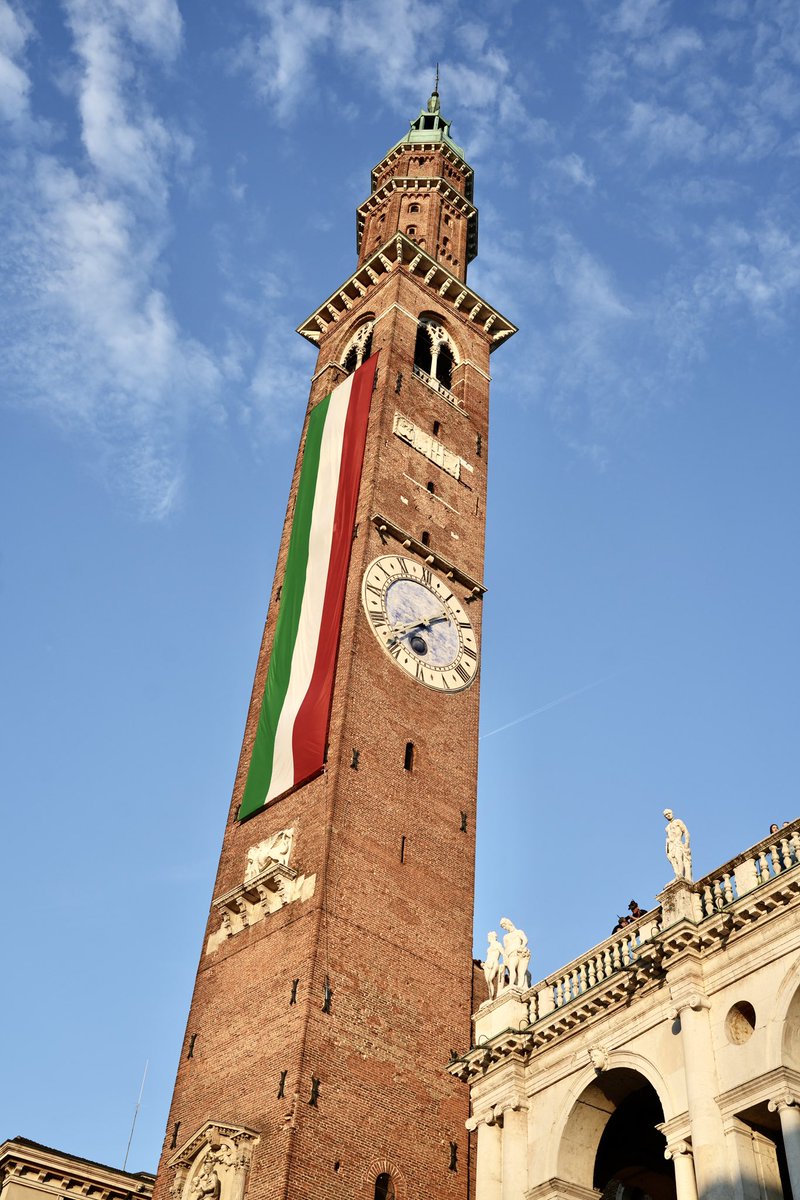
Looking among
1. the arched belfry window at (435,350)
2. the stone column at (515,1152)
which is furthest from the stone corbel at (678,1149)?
the arched belfry window at (435,350)

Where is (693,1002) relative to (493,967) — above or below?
below

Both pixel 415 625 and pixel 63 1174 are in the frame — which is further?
pixel 415 625

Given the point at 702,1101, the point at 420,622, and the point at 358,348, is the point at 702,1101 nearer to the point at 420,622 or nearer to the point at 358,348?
the point at 420,622

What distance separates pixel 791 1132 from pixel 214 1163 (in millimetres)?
13496

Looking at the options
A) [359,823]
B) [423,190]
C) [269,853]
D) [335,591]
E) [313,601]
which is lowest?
[269,853]

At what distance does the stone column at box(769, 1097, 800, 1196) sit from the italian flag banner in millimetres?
15789

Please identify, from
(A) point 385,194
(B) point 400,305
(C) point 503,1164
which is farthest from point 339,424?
(C) point 503,1164

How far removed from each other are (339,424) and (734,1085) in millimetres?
26563

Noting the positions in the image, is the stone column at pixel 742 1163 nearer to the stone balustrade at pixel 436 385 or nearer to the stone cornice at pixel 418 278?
the stone balustrade at pixel 436 385

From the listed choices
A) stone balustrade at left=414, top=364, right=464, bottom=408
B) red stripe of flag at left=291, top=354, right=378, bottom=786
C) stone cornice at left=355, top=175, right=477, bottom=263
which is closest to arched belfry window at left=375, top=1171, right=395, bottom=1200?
red stripe of flag at left=291, top=354, right=378, bottom=786

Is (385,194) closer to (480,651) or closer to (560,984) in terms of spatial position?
(480,651)

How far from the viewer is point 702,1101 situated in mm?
20781

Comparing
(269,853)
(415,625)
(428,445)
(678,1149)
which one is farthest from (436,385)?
(678,1149)

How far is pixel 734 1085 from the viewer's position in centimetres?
2067
